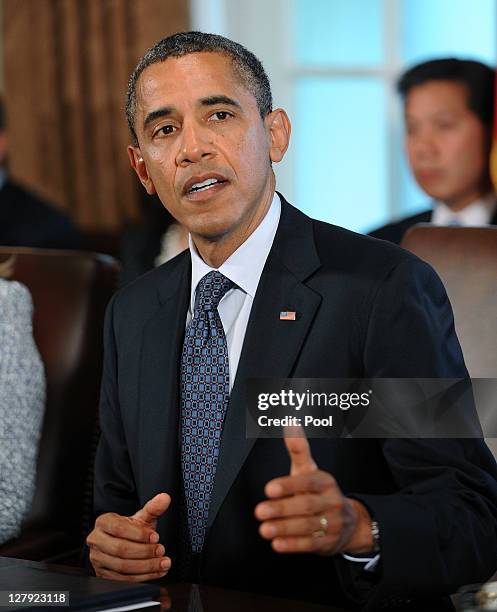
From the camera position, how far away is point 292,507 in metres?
1.11

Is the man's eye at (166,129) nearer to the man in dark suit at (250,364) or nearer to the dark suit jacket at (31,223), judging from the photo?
the man in dark suit at (250,364)

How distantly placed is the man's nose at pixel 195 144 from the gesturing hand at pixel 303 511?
1.55 ft

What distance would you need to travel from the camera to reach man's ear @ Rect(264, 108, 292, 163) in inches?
61.8

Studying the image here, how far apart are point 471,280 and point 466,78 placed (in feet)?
5.46

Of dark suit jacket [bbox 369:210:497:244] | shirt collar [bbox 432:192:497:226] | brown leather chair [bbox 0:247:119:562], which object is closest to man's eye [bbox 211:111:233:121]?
brown leather chair [bbox 0:247:119:562]

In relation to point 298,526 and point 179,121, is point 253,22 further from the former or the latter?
point 298,526

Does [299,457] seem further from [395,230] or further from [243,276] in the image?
[395,230]

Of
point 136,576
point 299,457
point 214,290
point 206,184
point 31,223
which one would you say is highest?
point 31,223

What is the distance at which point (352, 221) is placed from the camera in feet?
15.0

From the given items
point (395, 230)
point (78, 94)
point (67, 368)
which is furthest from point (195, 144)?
point (78, 94)

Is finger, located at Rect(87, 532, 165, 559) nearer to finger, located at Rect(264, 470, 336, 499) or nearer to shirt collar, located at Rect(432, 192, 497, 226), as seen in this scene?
finger, located at Rect(264, 470, 336, 499)

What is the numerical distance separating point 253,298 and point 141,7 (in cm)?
307

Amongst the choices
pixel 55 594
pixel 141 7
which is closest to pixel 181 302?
pixel 55 594

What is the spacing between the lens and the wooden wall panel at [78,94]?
4.40 meters
